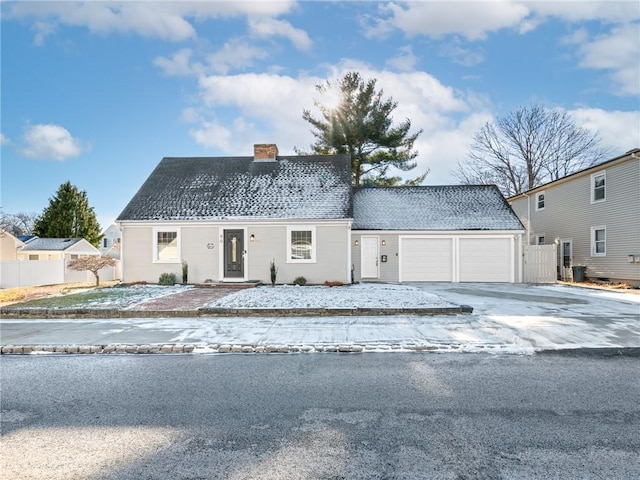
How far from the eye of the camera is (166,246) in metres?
16.1

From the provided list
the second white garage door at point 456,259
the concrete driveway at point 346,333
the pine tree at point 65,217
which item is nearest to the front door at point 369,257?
the second white garage door at point 456,259

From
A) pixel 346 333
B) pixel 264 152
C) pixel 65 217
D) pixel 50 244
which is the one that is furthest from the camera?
pixel 65 217

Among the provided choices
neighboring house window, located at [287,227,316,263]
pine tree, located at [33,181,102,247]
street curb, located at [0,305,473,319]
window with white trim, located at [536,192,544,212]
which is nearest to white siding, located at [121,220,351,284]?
neighboring house window, located at [287,227,316,263]

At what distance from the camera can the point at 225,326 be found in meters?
7.97

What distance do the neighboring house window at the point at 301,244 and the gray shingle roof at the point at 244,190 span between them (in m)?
0.63

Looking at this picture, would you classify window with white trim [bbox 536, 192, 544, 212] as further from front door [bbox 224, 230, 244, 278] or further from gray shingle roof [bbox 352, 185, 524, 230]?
front door [bbox 224, 230, 244, 278]

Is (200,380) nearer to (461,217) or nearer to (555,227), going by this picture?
(461,217)

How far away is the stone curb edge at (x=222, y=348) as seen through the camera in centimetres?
614

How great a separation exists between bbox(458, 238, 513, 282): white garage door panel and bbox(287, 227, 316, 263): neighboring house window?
7.02 m

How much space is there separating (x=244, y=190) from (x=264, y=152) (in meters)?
2.69

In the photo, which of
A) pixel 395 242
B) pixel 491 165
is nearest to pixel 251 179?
pixel 395 242

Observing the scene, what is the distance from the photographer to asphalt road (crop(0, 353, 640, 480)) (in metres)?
2.79

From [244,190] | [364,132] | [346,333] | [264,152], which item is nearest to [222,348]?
[346,333]

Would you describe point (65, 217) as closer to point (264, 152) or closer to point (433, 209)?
point (264, 152)
